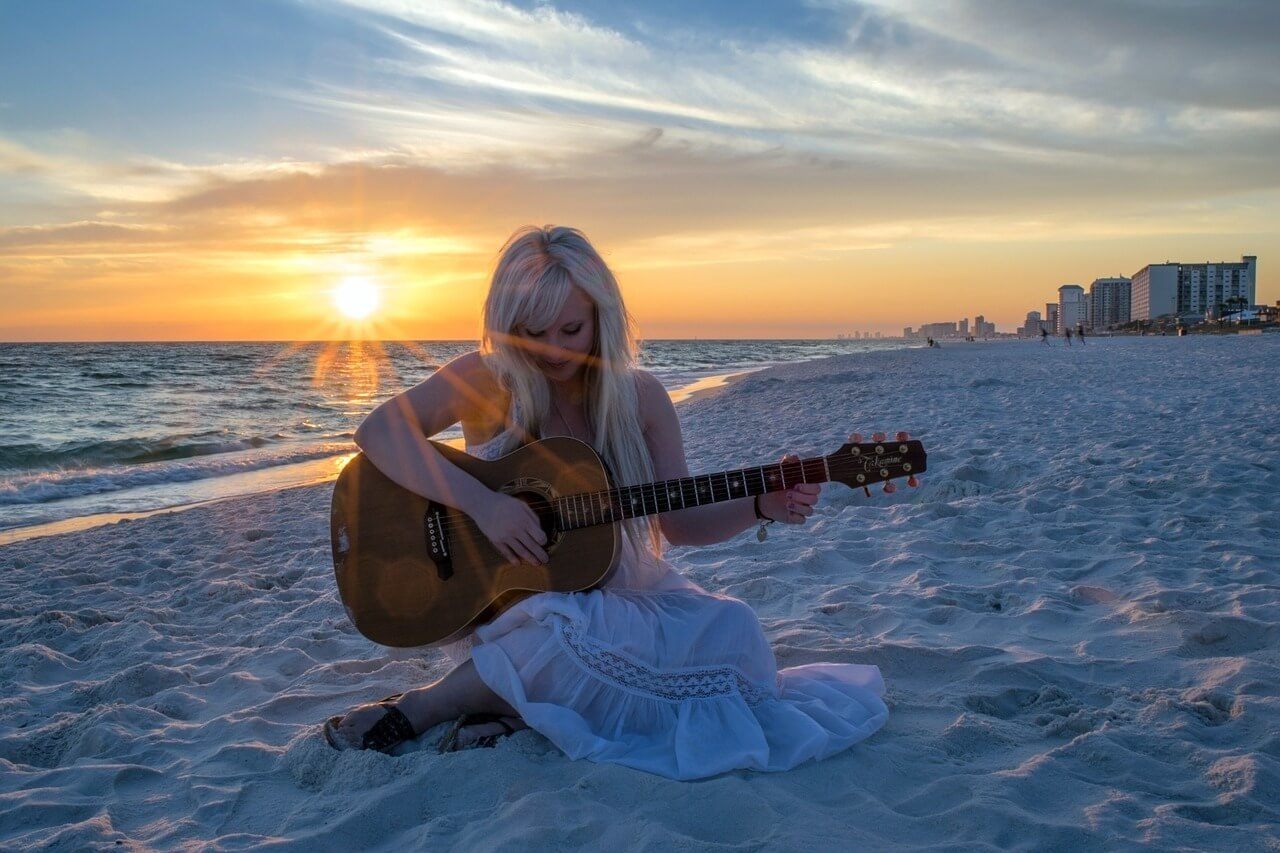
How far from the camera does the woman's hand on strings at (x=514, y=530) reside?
2516 millimetres

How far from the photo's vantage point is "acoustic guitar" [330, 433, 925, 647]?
99.3 inches

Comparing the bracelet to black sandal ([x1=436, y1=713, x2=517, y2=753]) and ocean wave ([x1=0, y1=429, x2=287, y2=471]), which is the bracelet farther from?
ocean wave ([x1=0, y1=429, x2=287, y2=471])

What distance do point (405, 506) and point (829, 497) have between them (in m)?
3.67

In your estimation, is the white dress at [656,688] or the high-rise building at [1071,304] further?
the high-rise building at [1071,304]

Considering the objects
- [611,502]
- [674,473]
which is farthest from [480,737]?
[674,473]

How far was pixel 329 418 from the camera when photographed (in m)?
17.2

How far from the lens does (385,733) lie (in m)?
2.46

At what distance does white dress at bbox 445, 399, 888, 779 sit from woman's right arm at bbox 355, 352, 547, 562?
8.8 inches

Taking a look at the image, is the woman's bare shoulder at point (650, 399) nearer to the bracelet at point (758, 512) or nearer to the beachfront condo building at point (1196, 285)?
the bracelet at point (758, 512)

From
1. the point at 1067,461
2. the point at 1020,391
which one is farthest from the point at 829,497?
the point at 1020,391

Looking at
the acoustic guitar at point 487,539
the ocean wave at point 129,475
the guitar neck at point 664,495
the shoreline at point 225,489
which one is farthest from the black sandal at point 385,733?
the ocean wave at point 129,475

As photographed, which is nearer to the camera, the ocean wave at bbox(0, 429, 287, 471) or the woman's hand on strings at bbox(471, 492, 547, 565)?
the woman's hand on strings at bbox(471, 492, 547, 565)

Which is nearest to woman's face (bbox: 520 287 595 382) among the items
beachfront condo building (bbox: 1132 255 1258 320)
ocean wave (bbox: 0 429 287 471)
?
ocean wave (bbox: 0 429 287 471)

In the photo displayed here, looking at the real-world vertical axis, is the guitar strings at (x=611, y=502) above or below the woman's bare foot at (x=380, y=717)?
above
